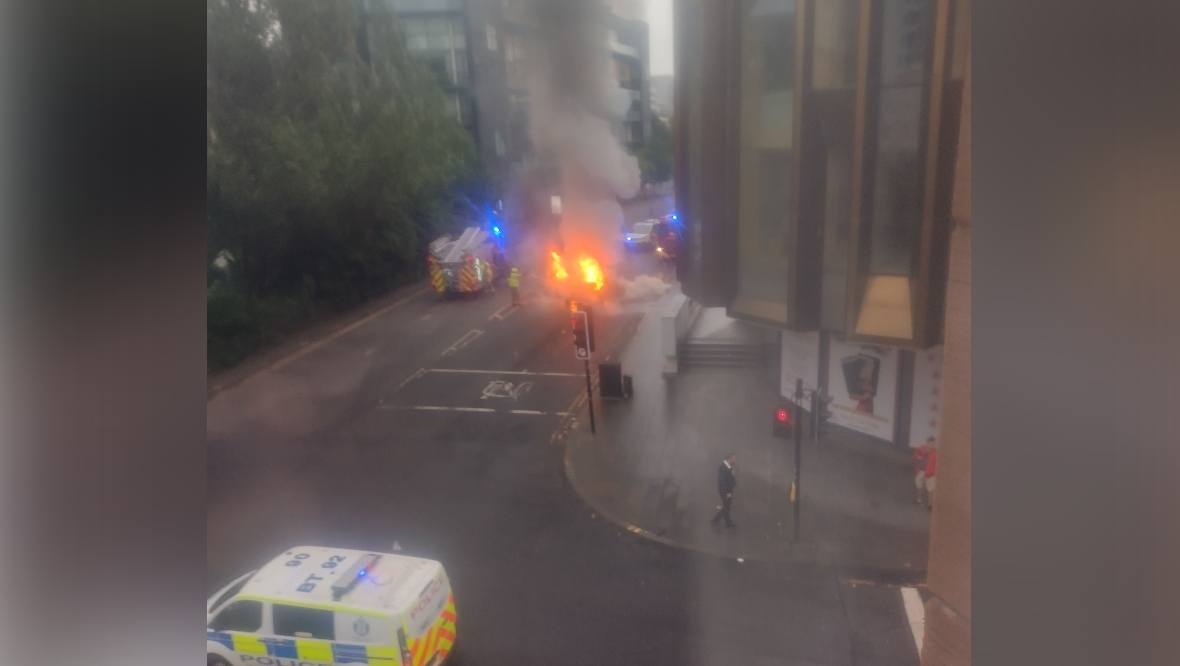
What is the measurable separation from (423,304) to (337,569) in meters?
1.02

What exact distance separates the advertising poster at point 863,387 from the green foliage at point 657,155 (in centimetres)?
114

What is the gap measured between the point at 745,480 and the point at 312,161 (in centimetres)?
249

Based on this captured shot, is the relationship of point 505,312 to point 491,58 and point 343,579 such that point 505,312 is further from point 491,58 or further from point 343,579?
point 343,579

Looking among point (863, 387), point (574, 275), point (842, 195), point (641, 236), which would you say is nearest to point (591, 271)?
point (574, 275)

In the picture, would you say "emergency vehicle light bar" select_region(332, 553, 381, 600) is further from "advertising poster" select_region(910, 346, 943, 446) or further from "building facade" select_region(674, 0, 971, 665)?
"advertising poster" select_region(910, 346, 943, 446)

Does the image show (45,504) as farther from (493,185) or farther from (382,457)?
(382,457)

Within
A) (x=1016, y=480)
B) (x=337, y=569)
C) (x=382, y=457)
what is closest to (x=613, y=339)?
(x=382, y=457)

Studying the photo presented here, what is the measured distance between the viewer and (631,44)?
7.53 feet

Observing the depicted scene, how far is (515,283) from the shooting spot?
293 cm

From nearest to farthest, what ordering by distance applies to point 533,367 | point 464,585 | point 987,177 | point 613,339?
point 987,177, point 464,585, point 533,367, point 613,339

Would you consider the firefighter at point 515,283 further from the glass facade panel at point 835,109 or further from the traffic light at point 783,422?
the traffic light at point 783,422

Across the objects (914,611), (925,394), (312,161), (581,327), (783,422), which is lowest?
(914,611)

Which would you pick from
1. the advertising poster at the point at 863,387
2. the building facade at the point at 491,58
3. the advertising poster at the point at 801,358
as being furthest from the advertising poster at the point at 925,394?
the building facade at the point at 491,58

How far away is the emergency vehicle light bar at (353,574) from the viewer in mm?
1917
